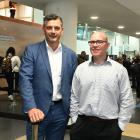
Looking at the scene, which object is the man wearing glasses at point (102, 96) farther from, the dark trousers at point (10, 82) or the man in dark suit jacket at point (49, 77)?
the dark trousers at point (10, 82)

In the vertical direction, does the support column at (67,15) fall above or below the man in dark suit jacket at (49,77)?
above

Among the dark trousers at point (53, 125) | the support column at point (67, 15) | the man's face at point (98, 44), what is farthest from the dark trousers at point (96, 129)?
the support column at point (67, 15)

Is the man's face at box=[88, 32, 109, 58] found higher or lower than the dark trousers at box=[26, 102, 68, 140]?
higher

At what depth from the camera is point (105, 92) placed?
6.88ft

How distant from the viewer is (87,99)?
212 cm

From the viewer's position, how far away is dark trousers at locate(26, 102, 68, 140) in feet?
7.10

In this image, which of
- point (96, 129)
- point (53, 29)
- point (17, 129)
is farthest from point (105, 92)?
point (17, 129)

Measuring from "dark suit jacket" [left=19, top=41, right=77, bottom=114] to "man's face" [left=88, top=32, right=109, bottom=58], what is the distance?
243 millimetres

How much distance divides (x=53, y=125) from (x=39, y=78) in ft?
1.29

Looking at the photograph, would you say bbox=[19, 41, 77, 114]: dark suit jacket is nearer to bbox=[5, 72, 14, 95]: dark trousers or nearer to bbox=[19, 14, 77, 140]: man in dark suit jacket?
bbox=[19, 14, 77, 140]: man in dark suit jacket

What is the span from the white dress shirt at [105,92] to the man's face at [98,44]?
0.10 meters

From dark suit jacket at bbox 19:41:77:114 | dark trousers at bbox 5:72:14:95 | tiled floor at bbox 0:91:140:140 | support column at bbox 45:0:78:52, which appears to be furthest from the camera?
dark trousers at bbox 5:72:14:95

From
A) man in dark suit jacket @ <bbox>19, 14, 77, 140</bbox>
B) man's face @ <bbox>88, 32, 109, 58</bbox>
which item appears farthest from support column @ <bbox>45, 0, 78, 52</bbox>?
man's face @ <bbox>88, 32, 109, 58</bbox>

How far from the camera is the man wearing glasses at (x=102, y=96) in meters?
2.10
